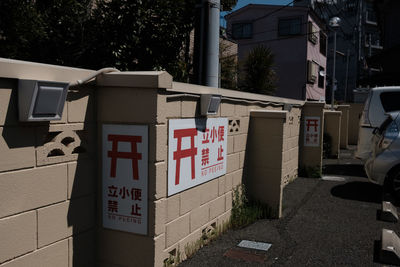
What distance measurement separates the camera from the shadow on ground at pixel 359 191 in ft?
23.9

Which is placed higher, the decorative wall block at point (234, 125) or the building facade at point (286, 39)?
the building facade at point (286, 39)

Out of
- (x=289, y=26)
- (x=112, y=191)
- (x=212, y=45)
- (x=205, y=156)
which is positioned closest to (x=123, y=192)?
(x=112, y=191)

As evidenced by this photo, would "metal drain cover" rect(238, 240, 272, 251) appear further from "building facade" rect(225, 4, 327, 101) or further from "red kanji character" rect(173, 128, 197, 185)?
"building facade" rect(225, 4, 327, 101)

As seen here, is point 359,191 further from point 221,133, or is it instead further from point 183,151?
point 183,151

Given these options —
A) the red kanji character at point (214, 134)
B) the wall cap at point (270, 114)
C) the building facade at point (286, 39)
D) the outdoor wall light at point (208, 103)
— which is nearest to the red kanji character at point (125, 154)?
the outdoor wall light at point (208, 103)

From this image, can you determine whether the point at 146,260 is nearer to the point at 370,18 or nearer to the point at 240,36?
the point at 240,36

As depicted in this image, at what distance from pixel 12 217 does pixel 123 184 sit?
99cm

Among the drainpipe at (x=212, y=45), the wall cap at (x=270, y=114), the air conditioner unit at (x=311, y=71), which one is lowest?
the wall cap at (x=270, y=114)

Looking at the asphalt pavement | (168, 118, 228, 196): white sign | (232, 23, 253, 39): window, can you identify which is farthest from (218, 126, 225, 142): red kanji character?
(232, 23, 253, 39): window

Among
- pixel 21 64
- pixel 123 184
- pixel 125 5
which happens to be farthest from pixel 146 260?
pixel 125 5

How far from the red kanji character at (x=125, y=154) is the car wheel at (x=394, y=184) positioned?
518 centimetres

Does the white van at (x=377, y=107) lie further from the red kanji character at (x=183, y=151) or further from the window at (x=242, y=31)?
the window at (x=242, y=31)

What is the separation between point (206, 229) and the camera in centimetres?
473

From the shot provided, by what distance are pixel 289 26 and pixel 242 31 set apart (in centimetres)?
354
